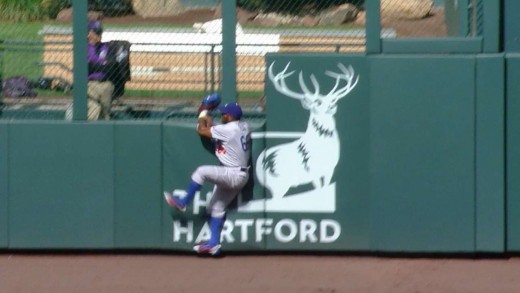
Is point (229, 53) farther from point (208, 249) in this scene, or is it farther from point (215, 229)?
point (208, 249)

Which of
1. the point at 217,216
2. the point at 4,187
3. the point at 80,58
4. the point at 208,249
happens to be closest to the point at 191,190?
the point at 217,216

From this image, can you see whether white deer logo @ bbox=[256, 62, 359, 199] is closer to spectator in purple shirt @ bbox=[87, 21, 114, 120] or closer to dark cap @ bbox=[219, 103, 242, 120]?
dark cap @ bbox=[219, 103, 242, 120]

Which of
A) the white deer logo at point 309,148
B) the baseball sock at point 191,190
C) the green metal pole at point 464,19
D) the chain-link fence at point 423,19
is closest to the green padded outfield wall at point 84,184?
the baseball sock at point 191,190

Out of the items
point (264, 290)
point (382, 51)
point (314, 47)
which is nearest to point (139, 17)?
point (314, 47)

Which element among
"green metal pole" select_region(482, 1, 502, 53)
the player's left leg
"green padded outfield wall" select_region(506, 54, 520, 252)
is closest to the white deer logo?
the player's left leg

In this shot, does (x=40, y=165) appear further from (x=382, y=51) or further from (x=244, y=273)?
(x=382, y=51)

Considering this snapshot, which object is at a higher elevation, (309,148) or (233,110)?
(233,110)

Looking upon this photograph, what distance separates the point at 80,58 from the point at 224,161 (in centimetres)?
159

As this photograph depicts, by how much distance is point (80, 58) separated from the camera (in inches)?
368

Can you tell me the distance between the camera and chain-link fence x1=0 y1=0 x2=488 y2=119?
9.30m

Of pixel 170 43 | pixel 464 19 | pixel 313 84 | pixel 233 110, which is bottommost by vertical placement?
pixel 233 110

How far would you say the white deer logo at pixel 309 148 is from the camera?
362 inches

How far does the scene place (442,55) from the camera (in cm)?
909

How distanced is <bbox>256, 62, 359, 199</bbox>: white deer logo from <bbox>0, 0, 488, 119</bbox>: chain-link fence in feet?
1.12
